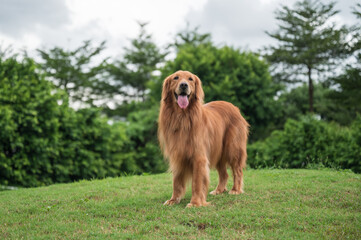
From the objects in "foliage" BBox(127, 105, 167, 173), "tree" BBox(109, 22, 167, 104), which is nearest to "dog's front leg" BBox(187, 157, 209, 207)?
"foliage" BBox(127, 105, 167, 173)

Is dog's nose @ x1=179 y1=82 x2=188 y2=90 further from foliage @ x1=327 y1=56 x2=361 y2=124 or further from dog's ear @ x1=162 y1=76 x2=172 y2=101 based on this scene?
foliage @ x1=327 y1=56 x2=361 y2=124

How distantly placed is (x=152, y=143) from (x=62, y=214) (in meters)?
12.4

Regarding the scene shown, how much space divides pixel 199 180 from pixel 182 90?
1.43 m

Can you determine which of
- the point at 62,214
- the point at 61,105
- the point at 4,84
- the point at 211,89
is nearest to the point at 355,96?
the point at 211,89

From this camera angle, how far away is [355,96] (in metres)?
22.3

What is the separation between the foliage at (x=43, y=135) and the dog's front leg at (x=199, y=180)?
6.72m

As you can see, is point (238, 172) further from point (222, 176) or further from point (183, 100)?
point (183, 100)

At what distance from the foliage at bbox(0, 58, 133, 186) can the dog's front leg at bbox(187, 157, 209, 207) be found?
6.72 meters

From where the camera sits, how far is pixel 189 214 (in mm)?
5059

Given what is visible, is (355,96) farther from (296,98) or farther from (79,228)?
(79,228)

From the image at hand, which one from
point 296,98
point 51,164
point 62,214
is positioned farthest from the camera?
point 296,98

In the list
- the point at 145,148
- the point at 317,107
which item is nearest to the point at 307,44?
the point at 317,107

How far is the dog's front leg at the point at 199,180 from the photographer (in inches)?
221

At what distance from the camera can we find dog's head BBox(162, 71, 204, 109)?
18.4ft
